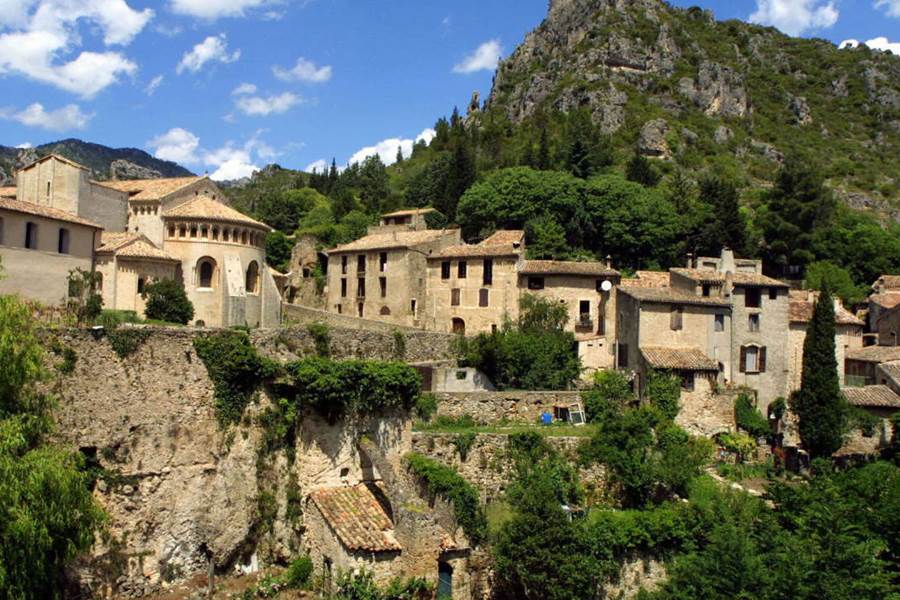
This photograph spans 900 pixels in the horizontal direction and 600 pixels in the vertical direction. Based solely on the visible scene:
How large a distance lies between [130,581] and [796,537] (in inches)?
821

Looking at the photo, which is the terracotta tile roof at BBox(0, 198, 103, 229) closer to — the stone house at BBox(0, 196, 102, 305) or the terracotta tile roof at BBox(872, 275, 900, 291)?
the stone house at BBox(0, 196, 102, 305)

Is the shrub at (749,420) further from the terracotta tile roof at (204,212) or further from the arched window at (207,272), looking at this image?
the arched window at (207,272)

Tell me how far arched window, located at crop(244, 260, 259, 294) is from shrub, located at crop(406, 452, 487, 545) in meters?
20.4

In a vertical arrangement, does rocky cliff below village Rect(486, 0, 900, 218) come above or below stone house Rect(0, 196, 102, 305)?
above

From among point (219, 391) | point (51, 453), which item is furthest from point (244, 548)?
point (51, 453)

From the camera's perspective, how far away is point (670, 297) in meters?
36.0

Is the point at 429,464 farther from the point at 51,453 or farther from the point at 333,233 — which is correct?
the point at 333,233

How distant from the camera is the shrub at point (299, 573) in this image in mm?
23047

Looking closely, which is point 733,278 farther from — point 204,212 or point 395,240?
point 204,212

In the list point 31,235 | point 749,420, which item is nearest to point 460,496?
point 749,420

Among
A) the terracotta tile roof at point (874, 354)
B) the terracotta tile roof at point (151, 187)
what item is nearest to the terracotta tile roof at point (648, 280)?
the terracotta tile roof at point (874, 354)

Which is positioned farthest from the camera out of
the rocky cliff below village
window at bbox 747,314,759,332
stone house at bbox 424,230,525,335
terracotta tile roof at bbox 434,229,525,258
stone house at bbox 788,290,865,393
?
the rocky cliff below village

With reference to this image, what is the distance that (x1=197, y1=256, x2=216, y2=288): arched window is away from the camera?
39250mm

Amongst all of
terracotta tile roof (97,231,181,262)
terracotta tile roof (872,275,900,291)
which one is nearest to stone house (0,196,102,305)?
terracotta tile roof (97,231,181,262)
